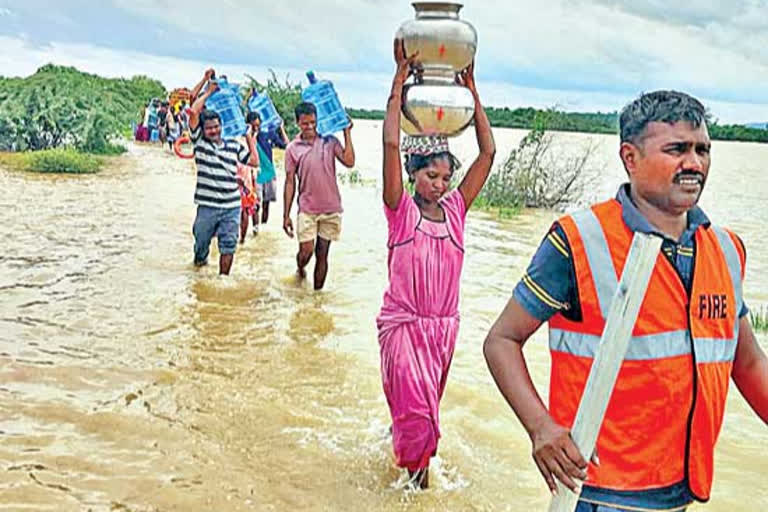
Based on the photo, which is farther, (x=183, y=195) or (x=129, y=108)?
(x=129, y=108)

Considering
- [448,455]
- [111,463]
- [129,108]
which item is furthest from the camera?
[129,108]

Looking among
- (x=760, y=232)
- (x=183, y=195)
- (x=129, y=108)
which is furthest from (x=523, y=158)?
(x=129, y=108)

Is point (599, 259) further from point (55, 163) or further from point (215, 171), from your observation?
point (55, 163)

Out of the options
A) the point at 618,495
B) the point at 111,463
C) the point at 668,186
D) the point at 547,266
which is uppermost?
the point at 668,186

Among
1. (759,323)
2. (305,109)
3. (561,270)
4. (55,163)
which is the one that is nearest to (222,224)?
(305,109)

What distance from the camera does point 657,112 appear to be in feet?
7.50

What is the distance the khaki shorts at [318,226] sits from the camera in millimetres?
8586

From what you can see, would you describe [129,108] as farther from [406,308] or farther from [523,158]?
[406,308]

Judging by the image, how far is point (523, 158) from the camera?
18.9 metres

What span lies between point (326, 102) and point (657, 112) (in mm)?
6153

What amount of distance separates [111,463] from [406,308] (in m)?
1.71

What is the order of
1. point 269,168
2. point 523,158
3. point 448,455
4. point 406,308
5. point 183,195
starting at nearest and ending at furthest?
point 406,308
point 448,455
point 269,168
point 183,195
point 523,158

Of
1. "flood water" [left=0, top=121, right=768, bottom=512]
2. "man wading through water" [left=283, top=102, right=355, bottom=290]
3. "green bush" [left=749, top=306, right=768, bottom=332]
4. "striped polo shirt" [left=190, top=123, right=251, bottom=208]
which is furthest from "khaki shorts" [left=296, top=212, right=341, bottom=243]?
"green bush" [left=749, top=306, right=768, bottom=332]

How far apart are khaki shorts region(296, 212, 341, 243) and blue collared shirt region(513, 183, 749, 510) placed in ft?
20.9
